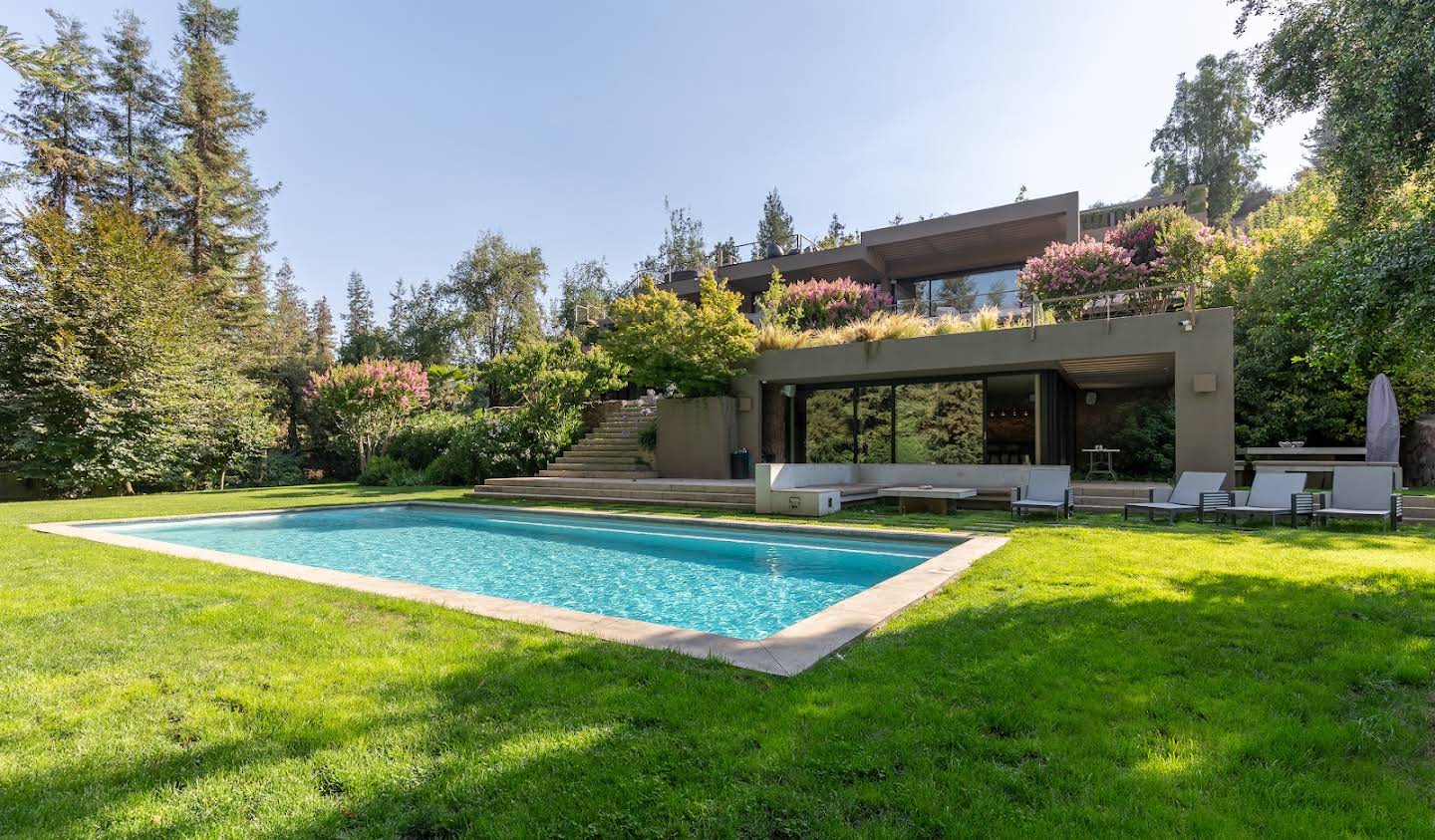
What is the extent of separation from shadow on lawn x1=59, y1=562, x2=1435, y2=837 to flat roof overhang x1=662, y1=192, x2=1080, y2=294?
18.2 metres

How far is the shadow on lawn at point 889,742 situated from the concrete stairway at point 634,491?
26.9ft

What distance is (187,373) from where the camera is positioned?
59.2 feet

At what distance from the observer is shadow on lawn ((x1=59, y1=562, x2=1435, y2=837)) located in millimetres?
2064

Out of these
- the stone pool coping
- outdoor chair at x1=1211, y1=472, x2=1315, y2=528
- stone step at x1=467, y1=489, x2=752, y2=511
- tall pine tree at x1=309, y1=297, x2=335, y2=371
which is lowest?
stone step at x1=467, y1=489, x2=752, y2=511

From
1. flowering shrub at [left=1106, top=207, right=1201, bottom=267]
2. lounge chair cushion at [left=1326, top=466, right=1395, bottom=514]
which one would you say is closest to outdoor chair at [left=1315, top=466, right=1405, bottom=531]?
lounge chair cushion at [left=1326, top=466, right=1395, bottom=514]

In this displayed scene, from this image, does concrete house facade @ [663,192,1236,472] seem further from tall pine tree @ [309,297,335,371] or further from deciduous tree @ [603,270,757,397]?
tall pine tree @ [309,297,335,371]

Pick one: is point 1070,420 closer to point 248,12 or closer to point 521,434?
point 521,434

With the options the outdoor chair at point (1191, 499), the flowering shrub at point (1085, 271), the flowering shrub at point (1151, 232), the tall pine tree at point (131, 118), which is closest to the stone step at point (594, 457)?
the outdoor chair at point (1191, 499)

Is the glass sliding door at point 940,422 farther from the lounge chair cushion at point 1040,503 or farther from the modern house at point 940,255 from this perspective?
the modern house at point 940,255

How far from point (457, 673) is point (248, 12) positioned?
3334 cm

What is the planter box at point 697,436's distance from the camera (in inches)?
596

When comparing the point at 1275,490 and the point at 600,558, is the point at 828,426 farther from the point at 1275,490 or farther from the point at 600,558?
the point at 1275,490

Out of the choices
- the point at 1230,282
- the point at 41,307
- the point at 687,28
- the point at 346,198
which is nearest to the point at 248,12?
the point at 346,198

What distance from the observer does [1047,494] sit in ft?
33.4
